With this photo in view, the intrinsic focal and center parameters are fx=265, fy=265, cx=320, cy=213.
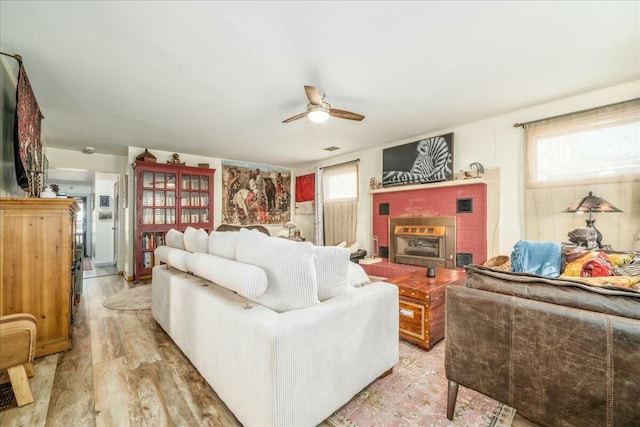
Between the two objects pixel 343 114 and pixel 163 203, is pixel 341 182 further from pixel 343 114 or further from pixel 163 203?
pixel 163 203

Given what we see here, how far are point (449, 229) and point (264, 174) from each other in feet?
14.6

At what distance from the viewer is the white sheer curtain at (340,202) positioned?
559 centimetres

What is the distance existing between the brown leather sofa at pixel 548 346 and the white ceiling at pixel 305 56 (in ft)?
5.73

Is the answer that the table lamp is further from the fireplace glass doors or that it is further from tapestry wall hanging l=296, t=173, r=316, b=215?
tapestry wall hanging l=296, t=173, r=316, b=215

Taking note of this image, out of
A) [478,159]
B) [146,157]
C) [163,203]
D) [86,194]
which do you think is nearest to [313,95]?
[478,159]

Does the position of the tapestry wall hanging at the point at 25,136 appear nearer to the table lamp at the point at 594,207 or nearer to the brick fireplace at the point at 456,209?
the brick fireplace at the point at 456,209

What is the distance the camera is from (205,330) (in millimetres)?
1635

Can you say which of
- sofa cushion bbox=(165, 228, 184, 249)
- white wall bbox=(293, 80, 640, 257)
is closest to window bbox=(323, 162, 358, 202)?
white wall bbox=(293, 80, 640, 257)

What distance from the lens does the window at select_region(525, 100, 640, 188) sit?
2705mm

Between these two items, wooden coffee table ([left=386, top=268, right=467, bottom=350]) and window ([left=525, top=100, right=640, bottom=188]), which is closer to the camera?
wooden coffee table ([left=386, top=268, right=467, bottom=350])

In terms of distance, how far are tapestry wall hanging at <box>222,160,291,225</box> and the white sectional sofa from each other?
444cm

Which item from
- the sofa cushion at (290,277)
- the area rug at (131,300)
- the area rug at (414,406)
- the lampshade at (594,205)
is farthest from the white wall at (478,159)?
the sofa cushion at (290,277)

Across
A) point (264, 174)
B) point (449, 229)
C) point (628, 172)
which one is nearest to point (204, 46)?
point (449, 229)

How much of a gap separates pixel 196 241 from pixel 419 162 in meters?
3.64
